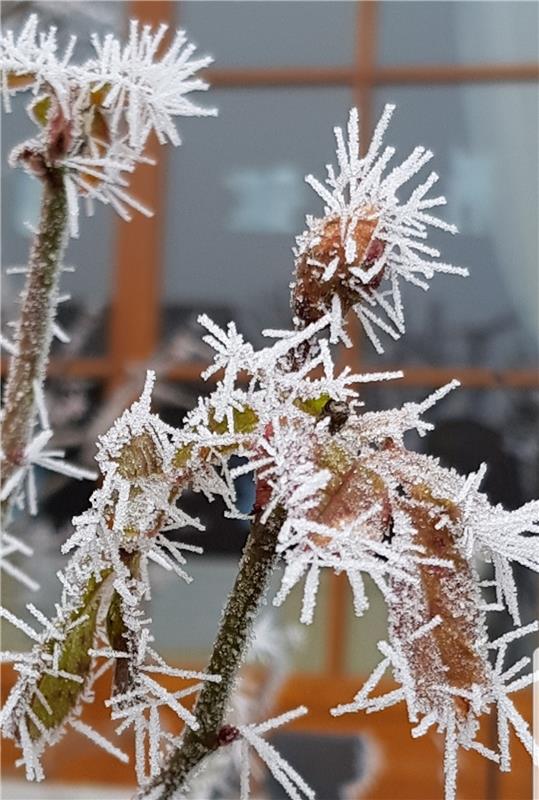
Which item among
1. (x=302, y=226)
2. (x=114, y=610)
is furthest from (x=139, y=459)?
(x=302, y=226)

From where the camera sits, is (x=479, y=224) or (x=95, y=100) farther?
(x=479, y=224)

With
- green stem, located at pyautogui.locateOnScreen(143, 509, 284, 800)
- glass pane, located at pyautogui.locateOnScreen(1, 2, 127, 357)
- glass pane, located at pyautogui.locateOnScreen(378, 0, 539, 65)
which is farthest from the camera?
glass pane, located at pyautogui.locateOnScreen(378, 0, 539, 65)

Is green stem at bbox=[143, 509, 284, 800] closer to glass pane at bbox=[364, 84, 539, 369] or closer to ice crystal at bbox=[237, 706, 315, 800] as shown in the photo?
ice crystal at bbox=[237, 706, 315, 800]

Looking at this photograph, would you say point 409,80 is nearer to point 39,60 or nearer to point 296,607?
point 296,607

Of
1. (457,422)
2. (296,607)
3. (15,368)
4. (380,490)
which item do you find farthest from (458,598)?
(457,422)

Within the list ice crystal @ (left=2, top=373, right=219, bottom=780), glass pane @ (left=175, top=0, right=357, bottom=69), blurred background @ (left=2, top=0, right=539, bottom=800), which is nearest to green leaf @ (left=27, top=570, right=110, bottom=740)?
ice crystal @ (left=2, top=373, right=219, bottom=780)

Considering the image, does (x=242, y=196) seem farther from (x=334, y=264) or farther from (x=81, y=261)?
(x=334, y=264)
